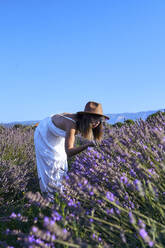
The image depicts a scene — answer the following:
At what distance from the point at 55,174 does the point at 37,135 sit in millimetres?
488

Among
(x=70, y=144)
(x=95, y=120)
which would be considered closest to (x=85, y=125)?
(x=95, y=120)

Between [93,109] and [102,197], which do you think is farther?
[93,109]

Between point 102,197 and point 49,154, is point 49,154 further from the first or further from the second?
point 102,197

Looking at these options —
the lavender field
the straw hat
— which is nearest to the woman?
the straw hat

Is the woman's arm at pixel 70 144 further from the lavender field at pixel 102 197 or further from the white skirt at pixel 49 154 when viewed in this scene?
the white skirt at pixel 49 154

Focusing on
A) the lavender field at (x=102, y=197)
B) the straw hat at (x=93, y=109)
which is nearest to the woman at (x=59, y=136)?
the straw hat at (x=93, y=109)

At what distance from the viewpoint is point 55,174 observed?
2572 mm

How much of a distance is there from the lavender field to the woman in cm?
14

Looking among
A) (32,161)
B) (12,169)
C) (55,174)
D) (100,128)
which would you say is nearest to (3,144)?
(32,161)

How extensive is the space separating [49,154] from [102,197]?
1.56 metres

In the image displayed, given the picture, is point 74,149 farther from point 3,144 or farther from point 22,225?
point 3,144

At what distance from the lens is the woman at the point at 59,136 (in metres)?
2.41

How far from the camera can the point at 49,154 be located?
104 inches

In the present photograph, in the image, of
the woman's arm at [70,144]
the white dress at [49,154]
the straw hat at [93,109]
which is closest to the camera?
the woman's arm at [70,144]
